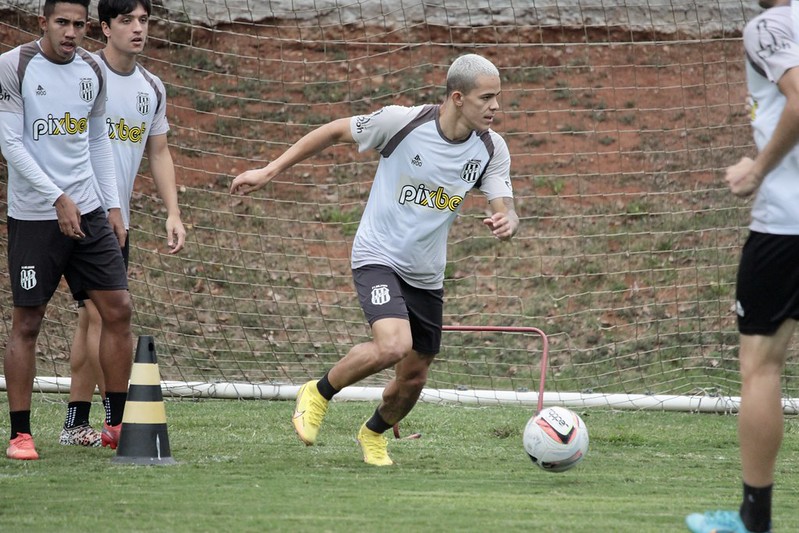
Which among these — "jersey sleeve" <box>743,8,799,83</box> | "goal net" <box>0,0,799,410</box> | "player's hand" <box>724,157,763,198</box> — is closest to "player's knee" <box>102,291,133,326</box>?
"goal net" <box>0,0,799,410</box>

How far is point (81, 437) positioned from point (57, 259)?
102cm

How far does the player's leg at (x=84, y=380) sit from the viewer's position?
6008 millimetres

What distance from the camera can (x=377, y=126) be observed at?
539cm

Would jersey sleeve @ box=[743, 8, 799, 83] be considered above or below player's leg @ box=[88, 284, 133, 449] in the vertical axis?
above

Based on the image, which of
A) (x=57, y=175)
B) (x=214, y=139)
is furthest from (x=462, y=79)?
(x=214, y=139)

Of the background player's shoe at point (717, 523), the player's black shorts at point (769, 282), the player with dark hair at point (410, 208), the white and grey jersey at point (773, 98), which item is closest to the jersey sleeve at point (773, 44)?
the white and grey jersey at point (773, 98)

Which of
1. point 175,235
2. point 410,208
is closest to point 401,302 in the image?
point 410,208

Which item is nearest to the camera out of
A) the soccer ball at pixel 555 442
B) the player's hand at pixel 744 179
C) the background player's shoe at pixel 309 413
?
the player's hand at pixel 744 179

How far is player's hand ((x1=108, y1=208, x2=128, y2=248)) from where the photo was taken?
600 centimetres

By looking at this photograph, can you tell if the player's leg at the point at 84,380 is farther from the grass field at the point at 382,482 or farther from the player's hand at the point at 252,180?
the player's hand at the point at 252,180

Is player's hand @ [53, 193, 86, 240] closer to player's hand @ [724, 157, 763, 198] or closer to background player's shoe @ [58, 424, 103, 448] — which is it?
background player's shoe @ [58, 424, 103, 448]

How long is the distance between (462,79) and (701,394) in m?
3.97

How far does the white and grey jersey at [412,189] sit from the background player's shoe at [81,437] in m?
1.70

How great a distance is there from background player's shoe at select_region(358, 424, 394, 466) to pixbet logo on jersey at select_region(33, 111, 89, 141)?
199 centimetres
